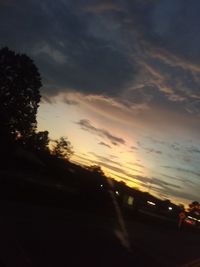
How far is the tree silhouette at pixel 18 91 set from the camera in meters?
61.4

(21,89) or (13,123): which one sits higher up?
(21,89)

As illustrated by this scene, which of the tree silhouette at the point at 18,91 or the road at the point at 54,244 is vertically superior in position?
the tree silhouette at the point at 18,91

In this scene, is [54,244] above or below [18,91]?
below

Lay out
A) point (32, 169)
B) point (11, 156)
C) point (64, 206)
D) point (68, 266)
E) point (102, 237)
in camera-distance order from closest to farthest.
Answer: point (68, 266) < point (102, 237) < point (64, 206) < point (11, 156) < point (32, 169)

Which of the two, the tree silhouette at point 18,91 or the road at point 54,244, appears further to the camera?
the tree silhouette at point 18,91

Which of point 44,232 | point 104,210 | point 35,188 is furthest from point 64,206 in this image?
point 44,232

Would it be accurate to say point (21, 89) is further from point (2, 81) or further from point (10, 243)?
point (10, 243)

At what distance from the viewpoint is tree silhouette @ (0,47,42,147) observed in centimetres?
6144

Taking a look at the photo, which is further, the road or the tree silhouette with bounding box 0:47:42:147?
the tree silhouette with bounding box 0:47:42:147

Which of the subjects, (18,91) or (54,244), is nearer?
(54,244)

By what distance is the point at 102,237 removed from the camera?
2016 cm

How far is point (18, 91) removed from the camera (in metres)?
63.5

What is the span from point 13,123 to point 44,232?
4620 cm

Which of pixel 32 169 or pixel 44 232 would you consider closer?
pixel 44 232
